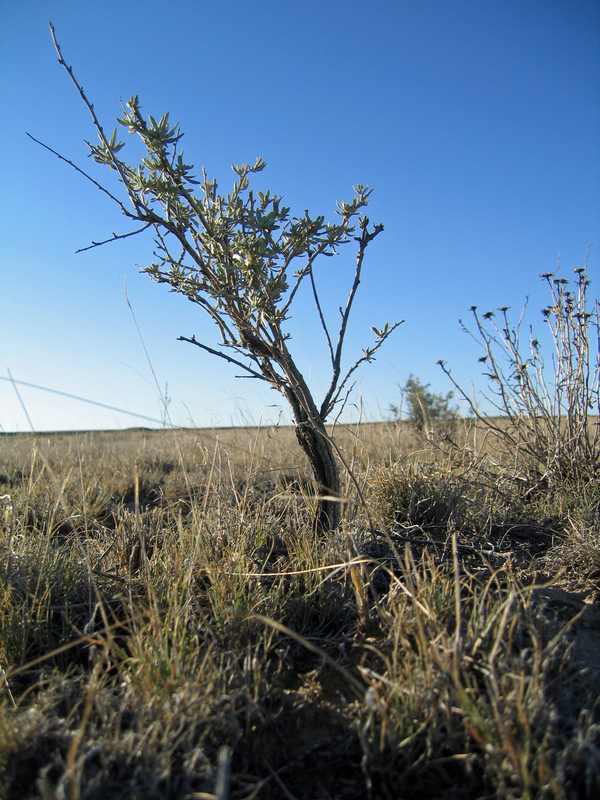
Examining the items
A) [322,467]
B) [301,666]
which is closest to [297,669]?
[301,666]

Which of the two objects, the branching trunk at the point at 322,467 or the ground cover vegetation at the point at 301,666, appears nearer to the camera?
the ground cover vegetation at the point at 301,666

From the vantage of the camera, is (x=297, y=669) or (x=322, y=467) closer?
(x=297, y=669)

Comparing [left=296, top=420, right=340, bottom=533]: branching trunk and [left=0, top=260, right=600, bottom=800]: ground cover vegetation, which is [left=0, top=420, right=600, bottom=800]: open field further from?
[left=296, top=420, right=340, bottom=533]: branching trunk

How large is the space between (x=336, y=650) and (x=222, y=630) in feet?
1.31

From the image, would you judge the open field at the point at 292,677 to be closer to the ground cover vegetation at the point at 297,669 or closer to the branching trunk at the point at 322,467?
the ground cover vegetation at the point at 297,669

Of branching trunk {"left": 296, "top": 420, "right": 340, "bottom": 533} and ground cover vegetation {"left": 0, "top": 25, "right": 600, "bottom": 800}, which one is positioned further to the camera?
branching trunk {"left": 296, "top": 420, "right": 340, "bottom": 533}

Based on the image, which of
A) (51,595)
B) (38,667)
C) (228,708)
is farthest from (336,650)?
(51,595)

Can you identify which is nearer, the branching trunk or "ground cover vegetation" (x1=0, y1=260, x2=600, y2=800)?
"ground cover vegetation" (x1=0, y1=260, x2=600, y2=800)

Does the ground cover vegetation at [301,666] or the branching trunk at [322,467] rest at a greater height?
the branching trunk at [322,467]

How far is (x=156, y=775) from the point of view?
1049 millimetres

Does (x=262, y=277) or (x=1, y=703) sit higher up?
(x=262, y=277)

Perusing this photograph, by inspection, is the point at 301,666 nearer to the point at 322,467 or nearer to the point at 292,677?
the point at 292,677

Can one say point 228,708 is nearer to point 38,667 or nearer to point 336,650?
point 336,650

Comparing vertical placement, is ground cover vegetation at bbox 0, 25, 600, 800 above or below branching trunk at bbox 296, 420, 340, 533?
below
